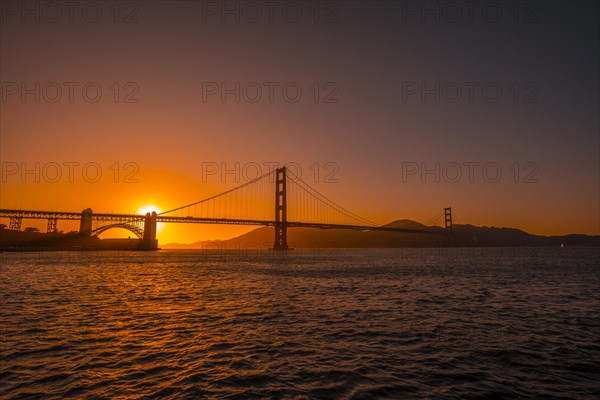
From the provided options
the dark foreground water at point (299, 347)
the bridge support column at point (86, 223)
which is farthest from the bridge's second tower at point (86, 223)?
the dark foreground water at point (299, 347)

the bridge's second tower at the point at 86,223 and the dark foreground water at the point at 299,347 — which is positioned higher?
the bridge's second tower at the point at 86,223

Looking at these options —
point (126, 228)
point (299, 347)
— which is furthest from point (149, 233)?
point (299, 347)

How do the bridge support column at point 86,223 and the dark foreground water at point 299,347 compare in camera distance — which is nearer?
the dark foreground water at point 299,347

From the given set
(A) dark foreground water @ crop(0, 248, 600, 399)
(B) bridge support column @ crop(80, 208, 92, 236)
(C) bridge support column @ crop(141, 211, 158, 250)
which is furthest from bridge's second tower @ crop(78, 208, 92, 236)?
(A) dark foreground water @ crop(0, 248, 600, 399)

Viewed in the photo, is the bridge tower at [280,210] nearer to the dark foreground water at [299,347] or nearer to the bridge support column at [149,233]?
the bridge support column at [149,233]

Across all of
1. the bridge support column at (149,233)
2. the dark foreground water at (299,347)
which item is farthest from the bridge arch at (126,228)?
the dark foreground water at (299,347)

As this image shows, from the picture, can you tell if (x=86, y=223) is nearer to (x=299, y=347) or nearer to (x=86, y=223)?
(x=86, y=223)
